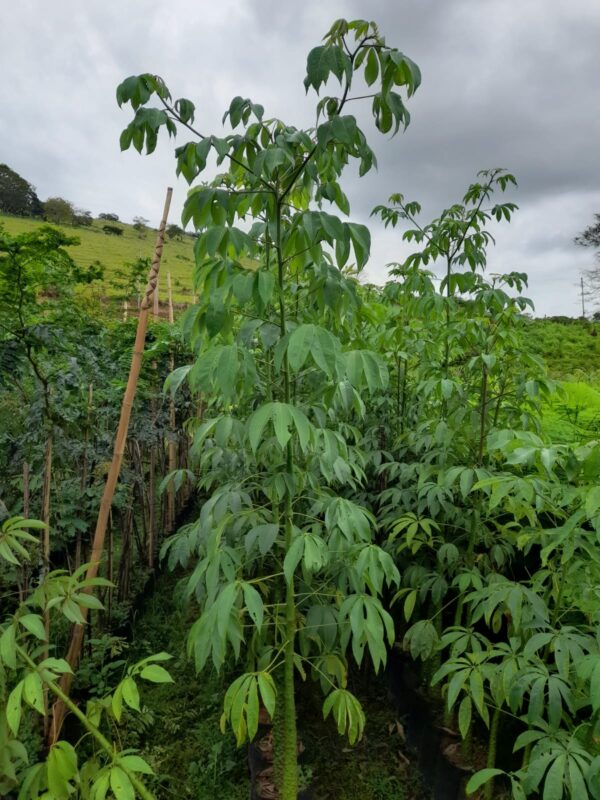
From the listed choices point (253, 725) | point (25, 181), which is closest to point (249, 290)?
point (253, 725)

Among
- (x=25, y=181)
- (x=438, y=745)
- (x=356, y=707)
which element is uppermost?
(x=25, y=181)

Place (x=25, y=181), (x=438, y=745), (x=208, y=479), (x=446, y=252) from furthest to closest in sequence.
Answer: (x=25, y=181) → (x=446, y=252) → (x=438, y=745) → (x=208, y=479)

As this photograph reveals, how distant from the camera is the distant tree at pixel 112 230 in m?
34.3

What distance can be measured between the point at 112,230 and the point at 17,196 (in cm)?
771

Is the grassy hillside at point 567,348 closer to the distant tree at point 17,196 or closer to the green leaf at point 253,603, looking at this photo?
the green leaf at point 253,603

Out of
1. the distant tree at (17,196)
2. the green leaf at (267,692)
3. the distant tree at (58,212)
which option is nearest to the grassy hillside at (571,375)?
the green leaf at (267,692)

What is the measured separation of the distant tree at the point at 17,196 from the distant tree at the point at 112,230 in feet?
14.7

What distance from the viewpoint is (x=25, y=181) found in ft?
123

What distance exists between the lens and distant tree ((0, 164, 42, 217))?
32875 millimetres

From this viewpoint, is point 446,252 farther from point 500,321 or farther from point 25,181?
point 25,181

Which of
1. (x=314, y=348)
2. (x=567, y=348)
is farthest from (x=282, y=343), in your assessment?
(x=567, y=348)

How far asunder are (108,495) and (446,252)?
199 centimetres

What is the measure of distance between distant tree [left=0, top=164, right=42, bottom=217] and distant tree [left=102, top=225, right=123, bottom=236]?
14.7 feet

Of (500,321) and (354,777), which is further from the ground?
(500,321)
